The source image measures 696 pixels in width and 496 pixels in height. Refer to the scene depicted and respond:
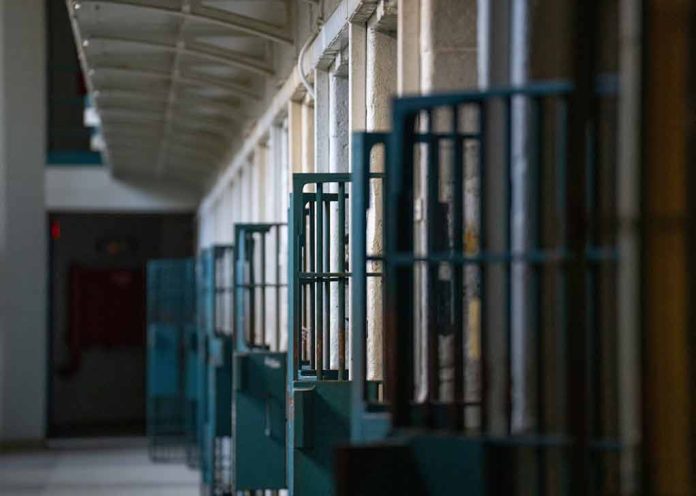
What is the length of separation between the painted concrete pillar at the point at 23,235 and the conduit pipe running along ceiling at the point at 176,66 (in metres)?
1.95

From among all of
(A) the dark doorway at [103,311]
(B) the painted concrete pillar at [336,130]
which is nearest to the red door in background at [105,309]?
(A) the dark doorway at [103,311]

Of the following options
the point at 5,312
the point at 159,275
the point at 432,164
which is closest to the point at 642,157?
the point at 432,164

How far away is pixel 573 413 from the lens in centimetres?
348

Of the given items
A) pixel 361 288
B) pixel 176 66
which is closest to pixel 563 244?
pixel 361 288

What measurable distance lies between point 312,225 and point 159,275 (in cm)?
1024

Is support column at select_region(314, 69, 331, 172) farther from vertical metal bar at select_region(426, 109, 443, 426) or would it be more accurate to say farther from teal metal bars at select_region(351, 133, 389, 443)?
teal metal bars at select_region(351, 133, 389, 443)

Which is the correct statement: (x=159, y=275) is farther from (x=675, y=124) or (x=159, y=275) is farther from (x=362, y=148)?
→ (x=675, y=124)

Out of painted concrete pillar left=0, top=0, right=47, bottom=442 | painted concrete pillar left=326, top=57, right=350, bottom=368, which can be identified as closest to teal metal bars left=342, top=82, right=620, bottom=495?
painted concrete pillar left=326, top=57, right=350, bottom=368

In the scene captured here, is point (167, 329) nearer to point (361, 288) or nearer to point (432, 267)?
point (432, 267)

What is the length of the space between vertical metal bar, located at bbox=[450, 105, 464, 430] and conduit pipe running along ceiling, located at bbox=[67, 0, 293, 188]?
4.22 m

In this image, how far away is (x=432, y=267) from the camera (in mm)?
4746

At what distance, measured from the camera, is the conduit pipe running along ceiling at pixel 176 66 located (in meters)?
9.20

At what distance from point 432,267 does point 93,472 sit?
1172 cm

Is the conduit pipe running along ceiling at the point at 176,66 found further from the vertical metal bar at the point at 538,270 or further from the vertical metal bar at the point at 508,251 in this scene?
the vertical metal bar at the point at 538,270
